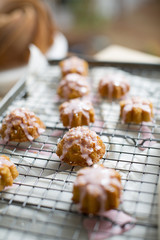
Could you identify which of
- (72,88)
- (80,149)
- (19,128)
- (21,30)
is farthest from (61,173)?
(21,30)

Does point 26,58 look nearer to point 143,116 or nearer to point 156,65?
point 156,65

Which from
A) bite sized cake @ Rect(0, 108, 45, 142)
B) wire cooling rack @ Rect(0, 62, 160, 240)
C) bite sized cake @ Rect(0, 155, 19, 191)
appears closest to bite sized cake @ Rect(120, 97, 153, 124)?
wire cooling rack @ Rect(0, 62, 160, 240)

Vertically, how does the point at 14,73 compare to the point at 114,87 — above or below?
below

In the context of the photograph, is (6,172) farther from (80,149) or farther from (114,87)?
(114,87)

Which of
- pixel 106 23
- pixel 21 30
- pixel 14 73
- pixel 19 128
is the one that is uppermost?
pixel 21 30

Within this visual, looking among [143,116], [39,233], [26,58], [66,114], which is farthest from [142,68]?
[39,233]

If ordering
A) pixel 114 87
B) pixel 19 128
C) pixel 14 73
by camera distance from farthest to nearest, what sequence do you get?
pixel 14 73, pixel 114 87, pixel 19 128

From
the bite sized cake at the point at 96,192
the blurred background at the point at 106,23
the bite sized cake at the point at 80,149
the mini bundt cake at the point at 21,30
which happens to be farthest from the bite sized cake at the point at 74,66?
the blurred background at the point at 106,23

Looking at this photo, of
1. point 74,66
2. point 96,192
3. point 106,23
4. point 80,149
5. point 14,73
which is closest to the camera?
point 96,192
